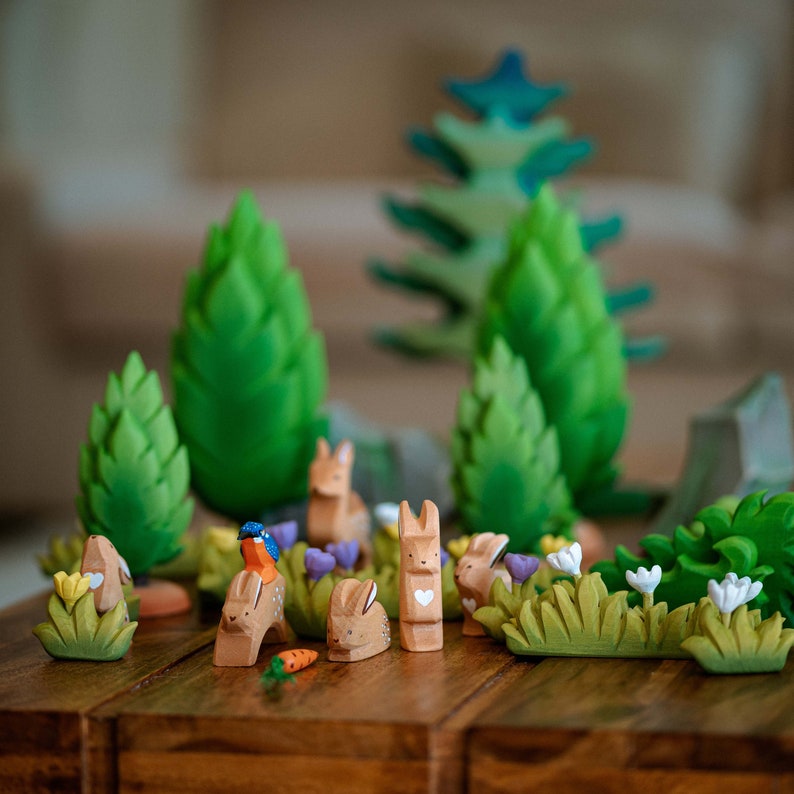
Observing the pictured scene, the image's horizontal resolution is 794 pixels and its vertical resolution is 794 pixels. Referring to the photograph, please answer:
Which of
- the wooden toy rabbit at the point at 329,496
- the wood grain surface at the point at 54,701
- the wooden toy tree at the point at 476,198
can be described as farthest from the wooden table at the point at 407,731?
the wooden toy tree at the point at 476,198

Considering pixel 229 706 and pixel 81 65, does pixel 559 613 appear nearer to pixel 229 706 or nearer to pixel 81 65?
pixel 229 706

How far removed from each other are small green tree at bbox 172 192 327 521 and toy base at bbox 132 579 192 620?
0.41 feet

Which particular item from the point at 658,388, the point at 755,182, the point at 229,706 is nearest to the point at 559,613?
the point at 229,706

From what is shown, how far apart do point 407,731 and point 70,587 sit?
255mm

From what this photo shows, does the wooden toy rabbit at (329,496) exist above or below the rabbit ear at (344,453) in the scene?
below

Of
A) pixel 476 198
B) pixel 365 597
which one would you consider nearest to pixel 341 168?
pixel 476 198

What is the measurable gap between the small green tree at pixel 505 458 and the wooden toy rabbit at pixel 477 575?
0.12 m

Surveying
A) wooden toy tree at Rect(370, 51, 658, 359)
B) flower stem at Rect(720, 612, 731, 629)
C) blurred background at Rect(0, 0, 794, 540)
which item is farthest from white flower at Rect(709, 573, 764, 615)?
blurred background at Rect(0, 0, 794, 540)

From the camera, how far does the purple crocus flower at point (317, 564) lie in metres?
0.77

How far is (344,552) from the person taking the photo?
83cm

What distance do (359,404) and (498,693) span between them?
166 centimetres

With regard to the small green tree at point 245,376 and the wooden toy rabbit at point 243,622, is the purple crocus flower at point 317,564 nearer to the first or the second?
the wooden toy rabbit at point 243,622

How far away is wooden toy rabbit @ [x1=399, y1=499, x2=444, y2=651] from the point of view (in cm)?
71

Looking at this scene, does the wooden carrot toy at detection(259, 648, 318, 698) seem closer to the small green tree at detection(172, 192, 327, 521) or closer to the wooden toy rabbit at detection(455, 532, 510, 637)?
the wooden toy rabbit at detection(455, 532, 510, 637)
